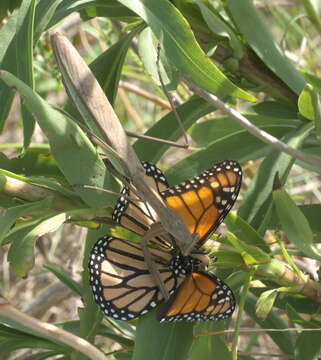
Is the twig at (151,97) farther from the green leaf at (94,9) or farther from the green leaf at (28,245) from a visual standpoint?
the green leaf at (28,245)

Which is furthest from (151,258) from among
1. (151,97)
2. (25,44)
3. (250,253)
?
(151,97)

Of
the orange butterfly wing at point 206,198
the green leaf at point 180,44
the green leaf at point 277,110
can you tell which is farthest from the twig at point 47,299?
the green leaf at point 180,44

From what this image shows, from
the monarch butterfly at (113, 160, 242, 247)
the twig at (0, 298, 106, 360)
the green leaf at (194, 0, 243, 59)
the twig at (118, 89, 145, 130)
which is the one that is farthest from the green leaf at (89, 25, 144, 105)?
the twig at (118, 89, 145, 130)

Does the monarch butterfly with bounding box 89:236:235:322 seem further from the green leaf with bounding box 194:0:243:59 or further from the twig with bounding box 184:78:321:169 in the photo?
the green leaf with bounding box 194:0:243:59

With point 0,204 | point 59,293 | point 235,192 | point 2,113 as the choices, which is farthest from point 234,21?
point 59,293

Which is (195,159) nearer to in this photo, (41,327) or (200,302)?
(200,302)

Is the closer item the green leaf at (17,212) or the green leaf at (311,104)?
the green leaf at (17,212)

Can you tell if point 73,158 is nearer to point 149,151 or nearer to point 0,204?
point 0,204
